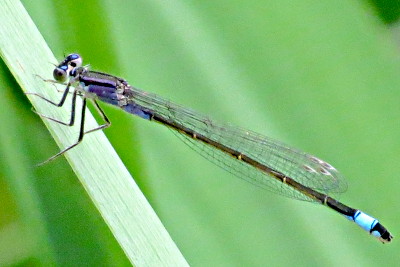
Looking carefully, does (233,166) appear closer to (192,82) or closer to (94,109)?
(192,82)

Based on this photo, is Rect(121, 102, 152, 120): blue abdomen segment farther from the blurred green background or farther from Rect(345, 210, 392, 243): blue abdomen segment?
Rect(345, 210, 392, 243): blue abdomen segment

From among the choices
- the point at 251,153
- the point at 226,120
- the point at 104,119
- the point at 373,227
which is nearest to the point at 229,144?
the point at 251,153

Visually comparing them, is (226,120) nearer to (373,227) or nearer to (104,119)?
(104,119)

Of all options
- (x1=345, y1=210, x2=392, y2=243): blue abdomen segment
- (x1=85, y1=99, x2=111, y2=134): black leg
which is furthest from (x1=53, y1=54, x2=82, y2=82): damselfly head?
(x1=345, y1=210, x2=392, y2=243): blue abdomen segment

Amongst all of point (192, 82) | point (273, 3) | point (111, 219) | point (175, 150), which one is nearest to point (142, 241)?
point (111, 219)

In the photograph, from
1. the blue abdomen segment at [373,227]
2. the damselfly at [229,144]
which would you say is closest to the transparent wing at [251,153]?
the damselfly at [229,144]

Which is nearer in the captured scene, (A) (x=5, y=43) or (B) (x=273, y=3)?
(A) (x=5, y=43)
